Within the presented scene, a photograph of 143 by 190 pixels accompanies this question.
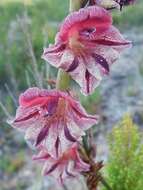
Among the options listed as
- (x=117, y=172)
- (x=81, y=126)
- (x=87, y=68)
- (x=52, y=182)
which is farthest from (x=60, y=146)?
(x=52, y=182)

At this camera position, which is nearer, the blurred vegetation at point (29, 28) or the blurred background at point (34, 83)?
the blurred background at point (34, 83)

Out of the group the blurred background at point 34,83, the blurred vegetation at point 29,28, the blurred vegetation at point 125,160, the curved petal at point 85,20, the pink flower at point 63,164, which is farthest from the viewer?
the blurred vegetation at point 29,28

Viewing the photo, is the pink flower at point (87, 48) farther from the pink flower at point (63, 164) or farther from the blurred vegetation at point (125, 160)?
the blurred vegetation at point (125, 160)

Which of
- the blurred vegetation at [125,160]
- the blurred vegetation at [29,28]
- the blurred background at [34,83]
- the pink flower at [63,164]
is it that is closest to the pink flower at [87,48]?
the pink flower at [63,164]

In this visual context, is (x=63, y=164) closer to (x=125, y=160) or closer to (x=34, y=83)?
(x=125, y=160)

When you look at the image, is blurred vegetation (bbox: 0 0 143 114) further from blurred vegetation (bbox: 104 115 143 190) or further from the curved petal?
the curved petal

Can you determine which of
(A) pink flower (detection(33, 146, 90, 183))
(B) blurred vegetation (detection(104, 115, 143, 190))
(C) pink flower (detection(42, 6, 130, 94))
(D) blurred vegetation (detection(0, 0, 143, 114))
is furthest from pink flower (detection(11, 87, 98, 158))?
(D) blurred vegetation (detection(0, 0, 143, 114))
